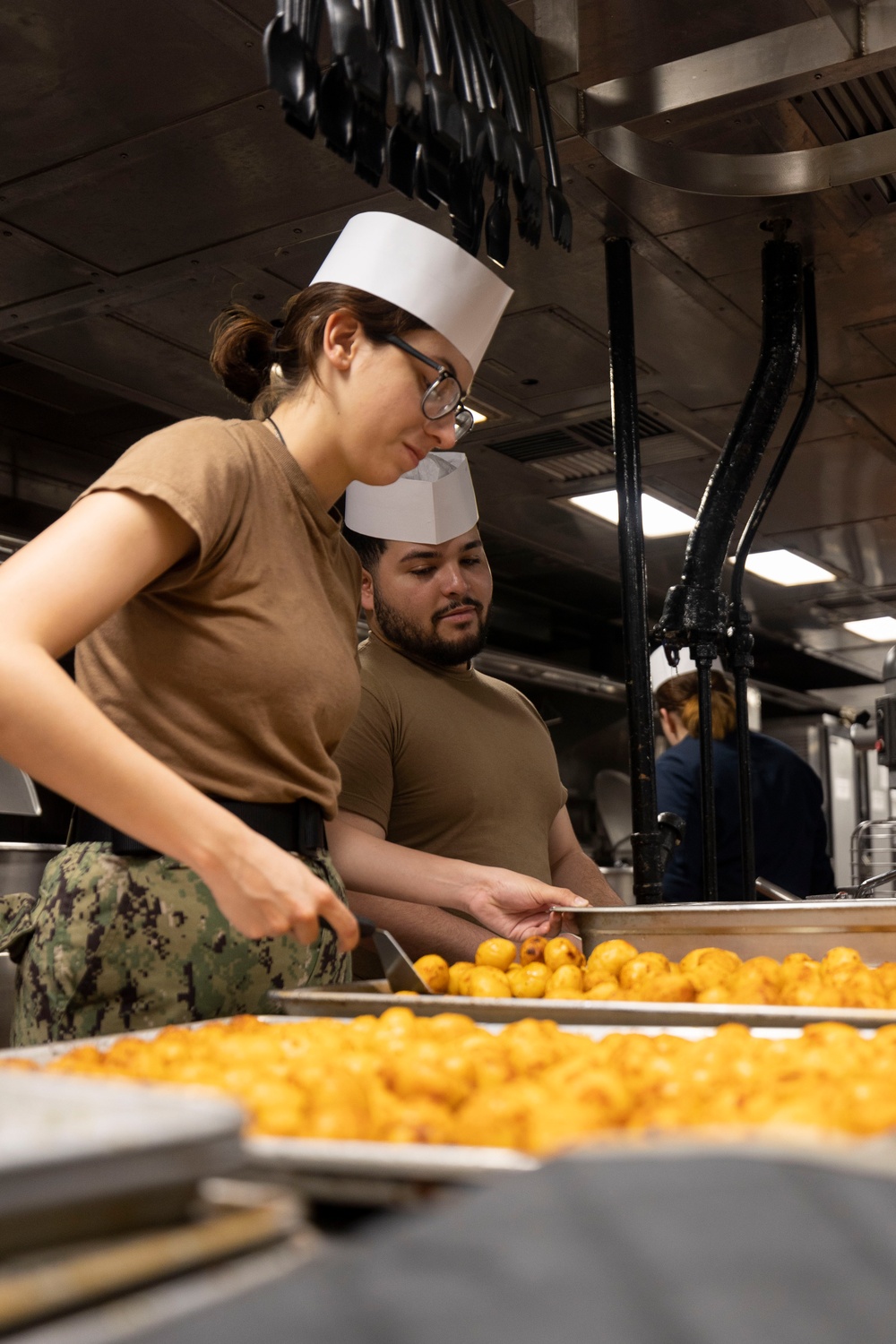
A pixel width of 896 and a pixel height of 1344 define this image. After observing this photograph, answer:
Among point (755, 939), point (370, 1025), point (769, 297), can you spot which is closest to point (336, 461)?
point (370, 1025)

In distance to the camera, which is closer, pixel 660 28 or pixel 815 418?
pixel 660 28

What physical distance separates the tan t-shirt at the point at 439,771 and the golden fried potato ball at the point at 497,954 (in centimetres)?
51

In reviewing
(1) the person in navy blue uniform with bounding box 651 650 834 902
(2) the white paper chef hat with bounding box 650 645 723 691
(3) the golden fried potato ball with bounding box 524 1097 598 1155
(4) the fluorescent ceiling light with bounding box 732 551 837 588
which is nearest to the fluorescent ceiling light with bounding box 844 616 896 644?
(4) the fluorescent ceiling light with bounding box 732 551 837 588

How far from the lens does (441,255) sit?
1862mm

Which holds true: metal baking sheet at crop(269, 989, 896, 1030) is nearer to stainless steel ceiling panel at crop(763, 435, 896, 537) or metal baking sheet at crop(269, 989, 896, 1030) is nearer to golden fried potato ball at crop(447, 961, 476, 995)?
golden fried potato ball at crop(447, 961, 476, 995)

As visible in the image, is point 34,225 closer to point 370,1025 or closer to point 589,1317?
point 370,1025

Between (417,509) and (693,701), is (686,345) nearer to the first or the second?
→ (693,701)

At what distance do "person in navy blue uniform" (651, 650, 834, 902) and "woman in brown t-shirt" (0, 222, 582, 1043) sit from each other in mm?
2499

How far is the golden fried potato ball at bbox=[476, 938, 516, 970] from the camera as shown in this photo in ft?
6.03

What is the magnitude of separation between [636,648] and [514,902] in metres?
0.87

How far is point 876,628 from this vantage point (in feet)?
29.1

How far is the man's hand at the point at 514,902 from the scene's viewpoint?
1970 mm

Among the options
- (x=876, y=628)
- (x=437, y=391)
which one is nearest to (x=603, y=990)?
(x=437, y=391)

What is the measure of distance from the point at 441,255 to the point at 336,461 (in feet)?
1.35
